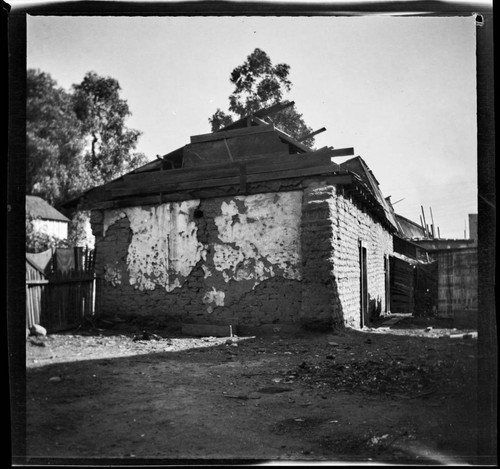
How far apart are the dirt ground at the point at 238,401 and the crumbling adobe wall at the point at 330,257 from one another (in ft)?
2.63

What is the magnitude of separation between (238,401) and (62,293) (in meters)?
1.76

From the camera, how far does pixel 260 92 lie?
3775 mm

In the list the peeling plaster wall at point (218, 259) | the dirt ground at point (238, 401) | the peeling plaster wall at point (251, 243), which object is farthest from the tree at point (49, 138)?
the peeling plaster wall at point (251, 243)

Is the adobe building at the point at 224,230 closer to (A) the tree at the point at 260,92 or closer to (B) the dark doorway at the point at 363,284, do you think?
(A) the tree at the point at 260,92

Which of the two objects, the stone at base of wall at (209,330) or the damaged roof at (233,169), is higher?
the damaged roof at (233,169)

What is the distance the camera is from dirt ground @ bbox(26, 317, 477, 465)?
9.80 ft

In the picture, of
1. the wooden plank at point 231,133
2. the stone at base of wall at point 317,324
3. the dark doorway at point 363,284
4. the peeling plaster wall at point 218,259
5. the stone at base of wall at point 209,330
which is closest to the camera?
the wooden plank at point 231,133

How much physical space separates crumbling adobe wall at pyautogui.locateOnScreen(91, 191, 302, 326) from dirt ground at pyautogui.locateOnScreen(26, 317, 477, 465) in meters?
0.37

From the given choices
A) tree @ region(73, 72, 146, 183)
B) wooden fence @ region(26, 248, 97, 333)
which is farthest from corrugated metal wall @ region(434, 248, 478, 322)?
wooden fence @ region(26, 248, 97, 333)

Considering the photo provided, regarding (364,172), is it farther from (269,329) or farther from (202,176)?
(269,329)

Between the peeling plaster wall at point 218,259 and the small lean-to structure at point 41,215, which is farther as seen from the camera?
the peeling plaster wall at point 218,259

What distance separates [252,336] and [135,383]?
57.5 inches

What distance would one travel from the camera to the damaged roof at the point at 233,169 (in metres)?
4.08

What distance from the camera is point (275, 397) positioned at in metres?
3.81
